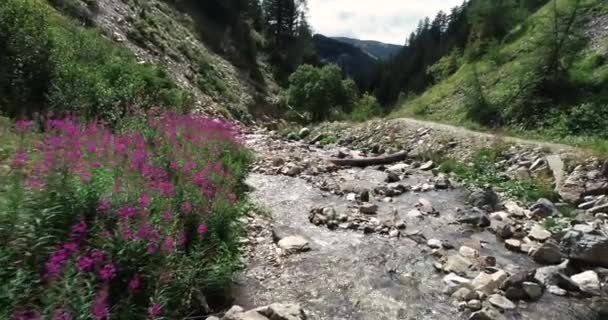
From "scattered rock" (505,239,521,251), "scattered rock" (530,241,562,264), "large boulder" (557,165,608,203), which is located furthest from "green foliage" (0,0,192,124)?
"large boulder" (557,165,608,203)

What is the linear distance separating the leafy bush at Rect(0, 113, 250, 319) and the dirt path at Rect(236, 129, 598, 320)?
99 centimetres

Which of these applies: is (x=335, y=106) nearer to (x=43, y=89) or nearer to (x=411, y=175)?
(x=411, y=175)

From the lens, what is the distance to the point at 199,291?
5160mm

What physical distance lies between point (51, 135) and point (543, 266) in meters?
8.44

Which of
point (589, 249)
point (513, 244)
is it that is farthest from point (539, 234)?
point (589, 249)

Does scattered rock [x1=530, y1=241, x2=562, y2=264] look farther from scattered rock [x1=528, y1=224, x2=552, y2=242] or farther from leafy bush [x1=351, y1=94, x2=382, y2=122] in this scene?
leafy bush [x1=351, y1=94, x2=382, y2=122]

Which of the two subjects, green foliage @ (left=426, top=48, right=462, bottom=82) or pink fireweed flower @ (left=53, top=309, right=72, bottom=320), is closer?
pink fireweed flower @ (left=53, top=309, right=72, bottom=320)

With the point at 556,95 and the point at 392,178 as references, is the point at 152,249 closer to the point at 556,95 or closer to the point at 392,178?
the point at 392,178

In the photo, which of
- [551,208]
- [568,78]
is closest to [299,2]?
[568,78]

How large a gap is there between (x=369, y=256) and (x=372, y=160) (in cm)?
960

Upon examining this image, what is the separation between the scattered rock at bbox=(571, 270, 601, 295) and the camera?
21.2ft

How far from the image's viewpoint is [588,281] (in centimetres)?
662

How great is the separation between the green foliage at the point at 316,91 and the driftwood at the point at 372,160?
20.5 meters

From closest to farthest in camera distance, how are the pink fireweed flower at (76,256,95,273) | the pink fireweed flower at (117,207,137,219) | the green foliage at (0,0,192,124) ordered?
the pink fireweed flower at (76,256,95,273) < the pink fireweed flower at (117,207,137,219) < the green foliage at (0,0,192,124)
